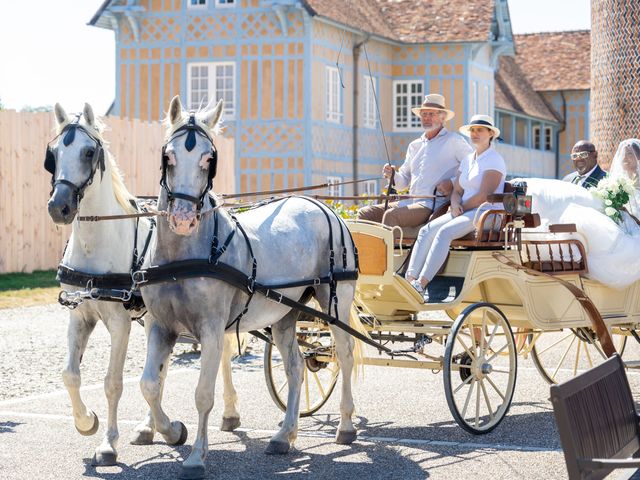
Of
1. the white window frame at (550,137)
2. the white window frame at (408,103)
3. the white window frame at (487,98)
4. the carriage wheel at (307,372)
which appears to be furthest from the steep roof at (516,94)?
the carriage wheel at (307,372)

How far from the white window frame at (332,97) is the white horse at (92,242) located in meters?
25.2

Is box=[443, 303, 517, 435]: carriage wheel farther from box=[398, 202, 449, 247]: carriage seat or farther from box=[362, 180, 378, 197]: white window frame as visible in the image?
box=[362, 180, 378, 197]: white window frame

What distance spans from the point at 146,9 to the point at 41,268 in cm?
1297

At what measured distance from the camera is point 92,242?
8031 millimetres

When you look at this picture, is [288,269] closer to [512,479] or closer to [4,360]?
[512,479]

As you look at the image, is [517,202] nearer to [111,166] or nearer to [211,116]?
[211,116]

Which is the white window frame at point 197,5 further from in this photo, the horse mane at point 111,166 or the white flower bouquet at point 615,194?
the horse mane at point 111,166

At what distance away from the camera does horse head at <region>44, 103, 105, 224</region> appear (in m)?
7.62

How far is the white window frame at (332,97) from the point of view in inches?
1310

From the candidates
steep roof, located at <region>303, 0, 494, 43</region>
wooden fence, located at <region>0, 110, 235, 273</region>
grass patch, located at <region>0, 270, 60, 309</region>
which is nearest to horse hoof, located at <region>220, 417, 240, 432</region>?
grass patch, located at <region>0, 270, 60, 309</region>

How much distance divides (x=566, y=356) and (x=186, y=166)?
7.01 meters

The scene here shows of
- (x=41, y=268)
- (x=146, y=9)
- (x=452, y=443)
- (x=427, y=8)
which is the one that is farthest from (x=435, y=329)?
(x=427, y=8)

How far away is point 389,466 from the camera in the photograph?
773 centimetres

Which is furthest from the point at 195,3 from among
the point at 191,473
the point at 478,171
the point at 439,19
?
the point at 191,473
